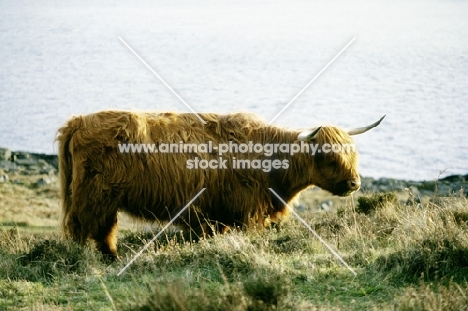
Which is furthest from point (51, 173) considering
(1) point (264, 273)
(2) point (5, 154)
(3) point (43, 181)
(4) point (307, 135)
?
(1) point (264, 273)

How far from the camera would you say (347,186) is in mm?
7641

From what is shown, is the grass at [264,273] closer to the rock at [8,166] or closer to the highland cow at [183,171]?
the highland cow at [183,171]

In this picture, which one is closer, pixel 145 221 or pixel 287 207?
pixel 145 221

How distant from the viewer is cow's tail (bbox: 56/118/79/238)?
6.90m

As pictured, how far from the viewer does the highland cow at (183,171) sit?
681 cm

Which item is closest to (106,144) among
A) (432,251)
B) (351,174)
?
(351,174)

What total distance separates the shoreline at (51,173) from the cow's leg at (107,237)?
1424cm

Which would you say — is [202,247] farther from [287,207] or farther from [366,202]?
[366,202]

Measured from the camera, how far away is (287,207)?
25.6 feet

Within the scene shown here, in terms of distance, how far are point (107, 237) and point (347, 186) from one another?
265 cm

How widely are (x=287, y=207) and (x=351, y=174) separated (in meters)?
0.80

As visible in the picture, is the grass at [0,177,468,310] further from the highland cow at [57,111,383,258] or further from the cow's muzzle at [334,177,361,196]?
the cow's muzzle at [334,177,361,196]

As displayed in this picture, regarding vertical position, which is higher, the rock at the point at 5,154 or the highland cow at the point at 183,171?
the highland cow at the point at 183,171

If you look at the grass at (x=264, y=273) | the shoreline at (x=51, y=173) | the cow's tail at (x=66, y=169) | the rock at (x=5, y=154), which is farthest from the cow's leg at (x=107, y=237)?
the rock at (x=5, y=154)
